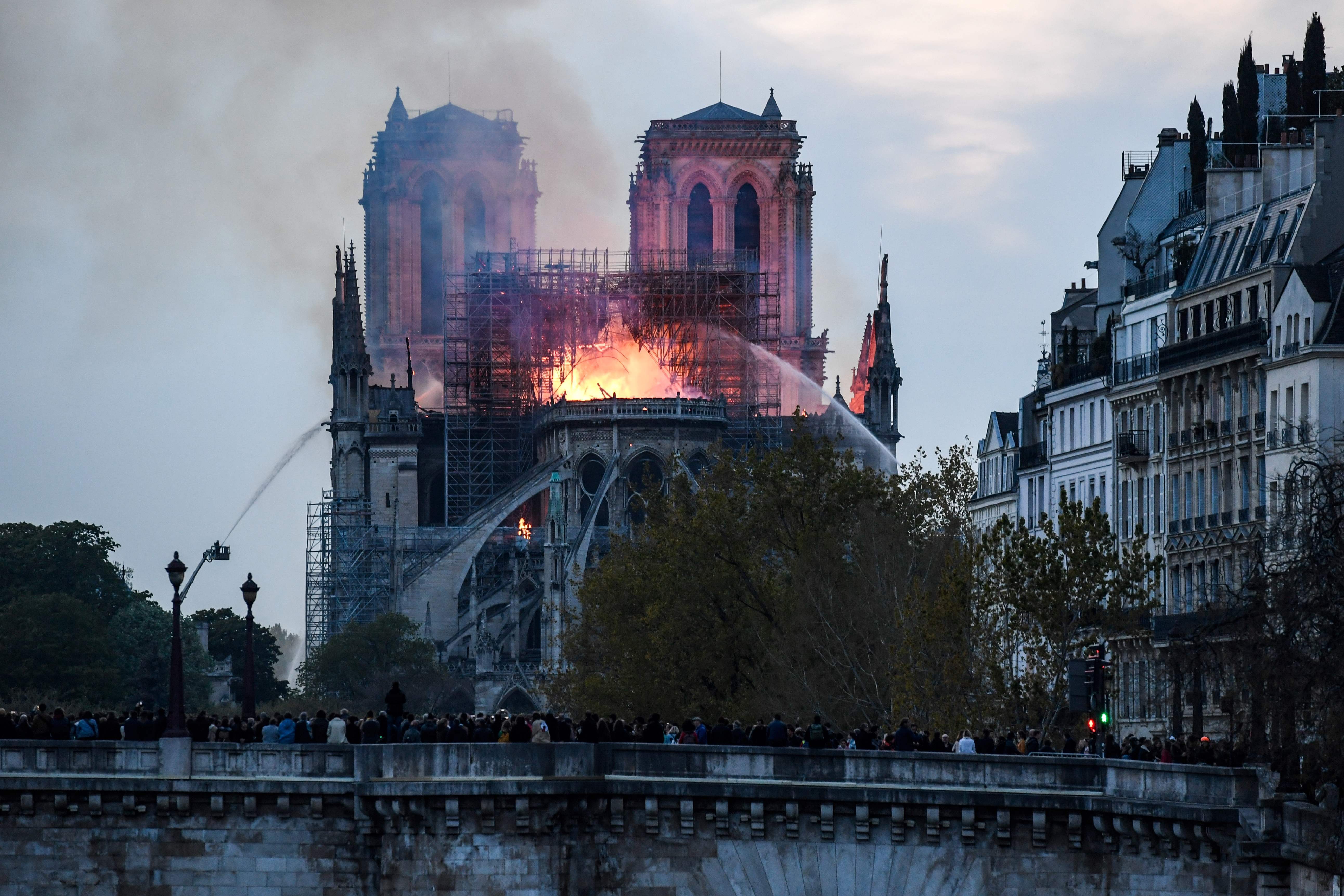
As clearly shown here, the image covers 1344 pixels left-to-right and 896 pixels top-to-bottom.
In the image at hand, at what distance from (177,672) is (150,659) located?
295 ft

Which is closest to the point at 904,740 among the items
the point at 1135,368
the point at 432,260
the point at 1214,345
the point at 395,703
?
the point at 395,703

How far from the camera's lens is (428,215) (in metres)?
173

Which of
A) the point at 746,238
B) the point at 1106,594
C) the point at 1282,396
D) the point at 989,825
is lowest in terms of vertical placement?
the point at 989,825

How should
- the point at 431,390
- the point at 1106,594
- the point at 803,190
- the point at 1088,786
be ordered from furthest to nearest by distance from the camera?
the point at 431,390 → the point at 803,190 → the point at 1106,594 → the point at 1088,786

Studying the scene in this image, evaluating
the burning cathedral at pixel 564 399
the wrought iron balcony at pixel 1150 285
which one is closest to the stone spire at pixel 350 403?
the burning cathedral at pixel 564 399

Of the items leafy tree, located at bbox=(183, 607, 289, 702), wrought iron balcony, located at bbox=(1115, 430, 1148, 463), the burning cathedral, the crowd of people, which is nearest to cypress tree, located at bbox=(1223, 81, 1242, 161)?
wrought iron balcony, located at bbox=(1115, 430, 1148, 463)

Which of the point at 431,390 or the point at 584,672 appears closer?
the point at 584,672

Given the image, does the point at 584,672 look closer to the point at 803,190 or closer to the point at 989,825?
the point at 989,825

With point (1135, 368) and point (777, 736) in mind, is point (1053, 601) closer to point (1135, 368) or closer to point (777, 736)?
point (777, 736)

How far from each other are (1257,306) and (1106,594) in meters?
11.4

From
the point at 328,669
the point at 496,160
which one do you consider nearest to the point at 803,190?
the point at 496,160

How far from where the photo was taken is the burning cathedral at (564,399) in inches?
5438

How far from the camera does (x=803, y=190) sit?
16062cm

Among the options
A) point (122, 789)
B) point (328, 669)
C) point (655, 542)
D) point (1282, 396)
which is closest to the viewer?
point (122, 789)
